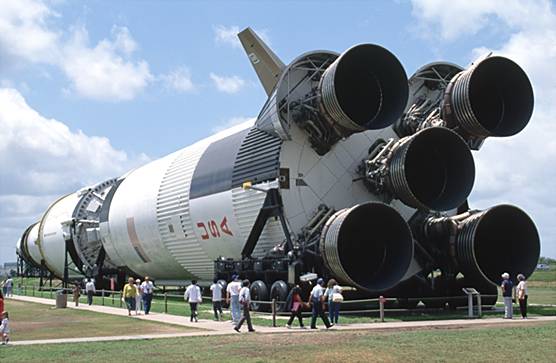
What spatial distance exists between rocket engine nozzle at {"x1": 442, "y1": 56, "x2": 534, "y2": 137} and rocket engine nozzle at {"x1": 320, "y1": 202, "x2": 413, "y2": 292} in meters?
4.70

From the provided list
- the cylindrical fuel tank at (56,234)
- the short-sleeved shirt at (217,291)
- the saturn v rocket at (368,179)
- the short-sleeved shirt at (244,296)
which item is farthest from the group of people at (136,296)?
the cylindrical fuel tank at (56,234)

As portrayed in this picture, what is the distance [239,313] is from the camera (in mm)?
20078

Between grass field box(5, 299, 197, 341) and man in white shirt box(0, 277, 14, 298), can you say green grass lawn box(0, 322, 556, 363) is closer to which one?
grass field box(5, 299, 197, 341)

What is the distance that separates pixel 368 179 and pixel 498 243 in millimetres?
5324

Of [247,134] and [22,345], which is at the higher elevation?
[247,134]

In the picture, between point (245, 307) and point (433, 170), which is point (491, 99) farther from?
point (245, 307)

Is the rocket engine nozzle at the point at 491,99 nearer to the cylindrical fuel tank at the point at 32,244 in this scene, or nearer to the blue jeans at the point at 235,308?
the blue jeans at the point at 235,308

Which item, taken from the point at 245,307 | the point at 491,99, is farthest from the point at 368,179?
the point at 245,307

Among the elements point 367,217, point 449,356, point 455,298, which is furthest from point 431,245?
point 449,356

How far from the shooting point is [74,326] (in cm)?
2186

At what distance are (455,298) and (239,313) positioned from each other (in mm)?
8725

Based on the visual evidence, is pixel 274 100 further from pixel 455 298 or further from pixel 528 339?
pixel 528 339

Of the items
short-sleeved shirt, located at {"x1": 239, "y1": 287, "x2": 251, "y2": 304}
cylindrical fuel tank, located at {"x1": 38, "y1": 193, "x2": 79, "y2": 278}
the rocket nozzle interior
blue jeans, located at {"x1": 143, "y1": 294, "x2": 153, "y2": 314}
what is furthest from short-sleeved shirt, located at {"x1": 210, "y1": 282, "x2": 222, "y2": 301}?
cylindrical fuel tank, located at {"x1": 38, "y1": 193, "x2": 79, "y2": 278}

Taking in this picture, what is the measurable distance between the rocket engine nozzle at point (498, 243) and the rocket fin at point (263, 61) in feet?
27.9
